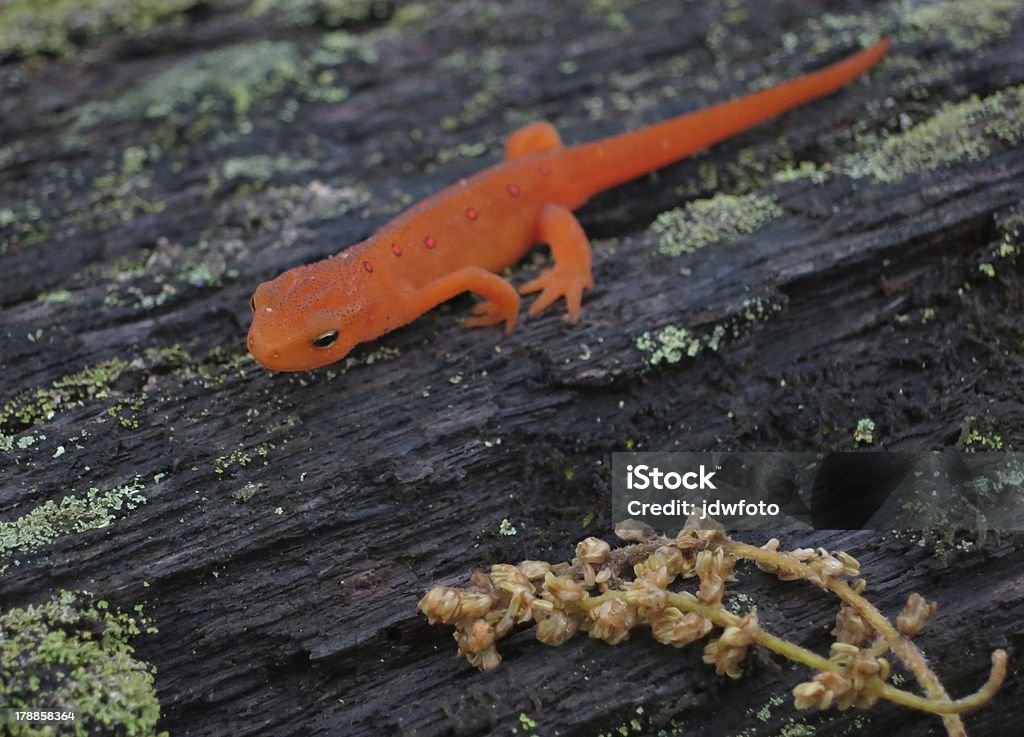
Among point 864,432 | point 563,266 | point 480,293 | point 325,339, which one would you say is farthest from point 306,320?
point 864,432

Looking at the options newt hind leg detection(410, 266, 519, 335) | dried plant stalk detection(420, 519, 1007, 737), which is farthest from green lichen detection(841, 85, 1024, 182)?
dried plant stalk detection(420, 519, 1007, 737)

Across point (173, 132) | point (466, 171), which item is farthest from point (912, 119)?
point (173, 132)

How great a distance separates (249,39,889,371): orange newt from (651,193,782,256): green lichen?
0.42m

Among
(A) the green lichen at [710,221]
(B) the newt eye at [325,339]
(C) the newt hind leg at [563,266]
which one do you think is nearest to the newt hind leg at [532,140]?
(C) the newt hind leg at [563,266]

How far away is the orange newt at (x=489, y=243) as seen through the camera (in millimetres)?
3738

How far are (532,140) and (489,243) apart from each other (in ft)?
Answer: 2.83

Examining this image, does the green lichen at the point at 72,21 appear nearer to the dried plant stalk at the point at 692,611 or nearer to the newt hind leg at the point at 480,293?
the newt hind leg at the point at 480,293

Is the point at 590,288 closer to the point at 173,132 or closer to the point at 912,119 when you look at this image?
the point at 912,119

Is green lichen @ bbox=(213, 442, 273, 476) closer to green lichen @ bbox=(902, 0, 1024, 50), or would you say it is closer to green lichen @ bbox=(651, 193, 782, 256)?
green lichen @ bbox=(651, 193, 782, 256)

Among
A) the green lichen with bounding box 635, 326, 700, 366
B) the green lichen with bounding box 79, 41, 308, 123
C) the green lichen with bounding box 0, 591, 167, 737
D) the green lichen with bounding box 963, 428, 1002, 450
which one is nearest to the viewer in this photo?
the green lichen with bounding box 0, 591, 167, 737

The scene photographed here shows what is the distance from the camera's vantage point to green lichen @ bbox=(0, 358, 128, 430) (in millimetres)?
3707

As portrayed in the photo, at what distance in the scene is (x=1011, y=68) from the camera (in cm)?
485

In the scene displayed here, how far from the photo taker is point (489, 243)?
456 cm

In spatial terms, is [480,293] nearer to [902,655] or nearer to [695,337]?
[695,337]
